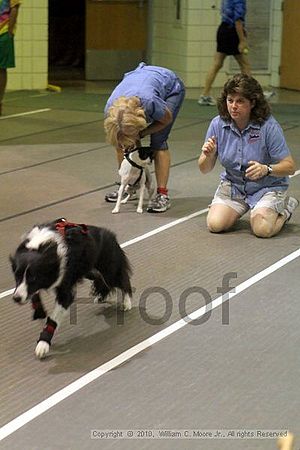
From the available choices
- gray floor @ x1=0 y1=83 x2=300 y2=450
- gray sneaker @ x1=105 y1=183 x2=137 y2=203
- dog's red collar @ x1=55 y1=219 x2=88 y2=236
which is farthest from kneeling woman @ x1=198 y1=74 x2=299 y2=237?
dog's red collar @ x1=55 y1=219 x2=88 y2=236

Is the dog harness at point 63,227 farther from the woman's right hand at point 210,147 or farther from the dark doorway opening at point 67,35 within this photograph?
the dark doorway opening at point 67,35

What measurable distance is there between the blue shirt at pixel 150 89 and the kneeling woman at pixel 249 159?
375mm

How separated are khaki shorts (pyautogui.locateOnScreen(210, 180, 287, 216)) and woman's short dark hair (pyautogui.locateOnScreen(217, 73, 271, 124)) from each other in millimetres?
413

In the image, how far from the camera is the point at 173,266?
4.83m

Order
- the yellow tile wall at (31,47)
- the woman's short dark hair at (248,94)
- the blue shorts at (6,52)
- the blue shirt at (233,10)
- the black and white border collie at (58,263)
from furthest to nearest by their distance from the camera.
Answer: the yellow tile wall at (31,47) < the blue shirt at (233,10) < the blue shorts at (6,52) < the woman's short dark hair at (248,94) < the black and white border collie at (58,263)

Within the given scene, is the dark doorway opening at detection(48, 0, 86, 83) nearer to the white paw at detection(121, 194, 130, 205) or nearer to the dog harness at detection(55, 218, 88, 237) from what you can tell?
the white paw at detection(121, 194, 130, 205)

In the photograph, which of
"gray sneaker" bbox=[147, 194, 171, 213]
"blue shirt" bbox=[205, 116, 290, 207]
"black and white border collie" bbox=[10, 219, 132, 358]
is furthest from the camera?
"gray sneaker" bbox=[147, 194, 171, 213]

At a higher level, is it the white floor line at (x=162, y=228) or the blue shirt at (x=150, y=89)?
the blue shirt at (x=150, y=89)

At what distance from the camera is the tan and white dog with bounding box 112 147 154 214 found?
18.7ft

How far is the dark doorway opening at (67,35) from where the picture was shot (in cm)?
1352

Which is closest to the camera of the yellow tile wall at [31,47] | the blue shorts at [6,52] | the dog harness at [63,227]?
the dog harness at [63,227]

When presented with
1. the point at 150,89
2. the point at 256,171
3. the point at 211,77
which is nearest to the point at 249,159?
the point at 256,171

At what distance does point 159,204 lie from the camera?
5.86m

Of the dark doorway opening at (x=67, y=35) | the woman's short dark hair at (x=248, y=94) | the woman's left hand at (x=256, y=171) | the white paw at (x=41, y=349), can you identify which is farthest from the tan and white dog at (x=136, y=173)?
the dark doorway opening at (x=67, y=35)
